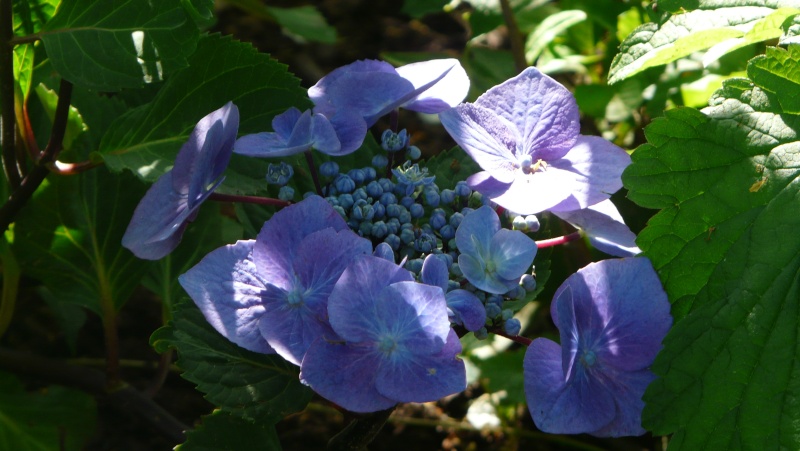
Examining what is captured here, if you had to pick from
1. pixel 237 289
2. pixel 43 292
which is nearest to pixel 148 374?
pixel 43 292

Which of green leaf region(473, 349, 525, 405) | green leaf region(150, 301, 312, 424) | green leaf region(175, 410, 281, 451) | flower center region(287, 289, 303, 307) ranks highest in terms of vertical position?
flower center region(287, 289, 303, 307)

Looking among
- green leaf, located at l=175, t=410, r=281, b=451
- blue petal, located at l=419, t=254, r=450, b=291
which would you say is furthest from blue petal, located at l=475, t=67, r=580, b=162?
green leaf, located at l=175, t=410, r=281, b=451

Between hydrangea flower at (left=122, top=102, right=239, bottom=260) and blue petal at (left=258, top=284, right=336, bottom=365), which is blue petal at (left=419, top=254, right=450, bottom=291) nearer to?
blue petal at (left=258, top=284, right=336, bottom=365)

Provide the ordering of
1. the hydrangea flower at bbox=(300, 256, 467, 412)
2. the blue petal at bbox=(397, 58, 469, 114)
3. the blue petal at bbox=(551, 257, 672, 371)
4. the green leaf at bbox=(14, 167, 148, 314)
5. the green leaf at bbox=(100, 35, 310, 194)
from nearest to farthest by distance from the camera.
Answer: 1. the hydrangea flower at bbox=(300, 256, 467, 412)
2. the blue petal at bbox=(551, 257, 672, 371)
3. the blue petal at bbox=(397, 58, 469, 114)
4. the green leaf at bbox=(100, 35, 310, 194)
5. the green leaf at bbox=(14, 167, 148, 314)

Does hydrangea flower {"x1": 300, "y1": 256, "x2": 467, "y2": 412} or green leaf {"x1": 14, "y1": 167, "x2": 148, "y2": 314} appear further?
green leaf {"x1": 14, "y1": 167, "x2": 148, "y2": 314}

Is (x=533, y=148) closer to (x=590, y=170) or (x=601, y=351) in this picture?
(x=590, y=170)

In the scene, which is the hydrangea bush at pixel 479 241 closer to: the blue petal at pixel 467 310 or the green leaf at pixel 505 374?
the blue petal at pixel 467 310
